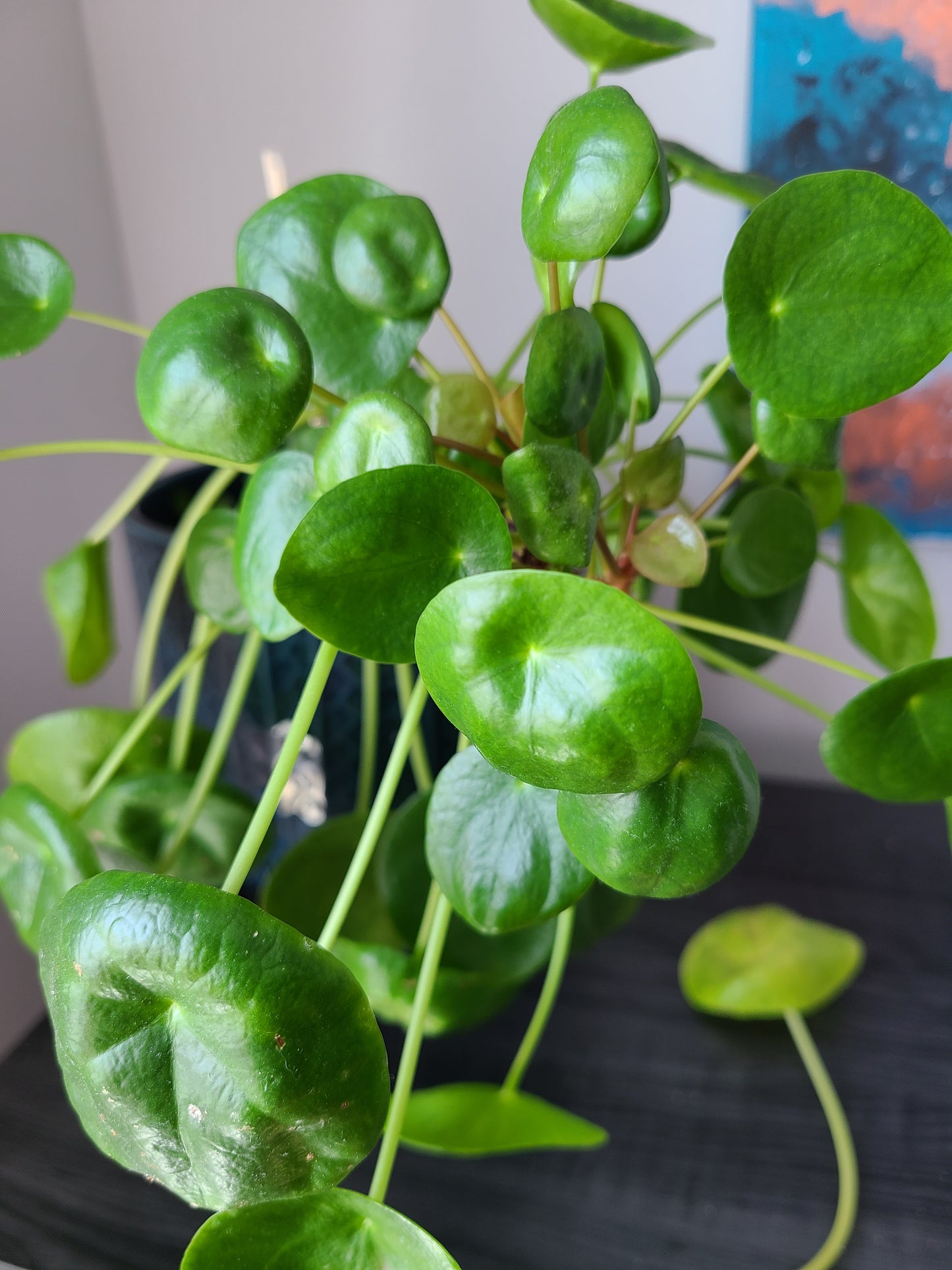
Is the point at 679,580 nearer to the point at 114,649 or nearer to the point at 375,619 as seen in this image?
the point at 375,619

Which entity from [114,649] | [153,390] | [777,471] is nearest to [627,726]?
[153,390]

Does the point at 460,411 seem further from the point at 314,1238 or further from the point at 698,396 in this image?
the point at 314,1238

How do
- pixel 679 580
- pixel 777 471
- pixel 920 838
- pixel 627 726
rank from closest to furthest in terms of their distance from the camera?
pixel 627 726
pixel 679 580
pixel 777 471
pixel 920 838

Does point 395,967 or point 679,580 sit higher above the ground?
point 679,580

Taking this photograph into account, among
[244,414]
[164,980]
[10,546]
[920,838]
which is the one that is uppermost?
[244,414]

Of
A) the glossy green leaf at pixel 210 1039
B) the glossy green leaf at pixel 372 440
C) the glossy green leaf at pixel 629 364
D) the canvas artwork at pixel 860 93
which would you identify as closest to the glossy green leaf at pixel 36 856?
the glossy green leaf at pixel 210 1039

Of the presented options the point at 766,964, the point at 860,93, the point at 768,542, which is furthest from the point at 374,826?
the point at 860,93

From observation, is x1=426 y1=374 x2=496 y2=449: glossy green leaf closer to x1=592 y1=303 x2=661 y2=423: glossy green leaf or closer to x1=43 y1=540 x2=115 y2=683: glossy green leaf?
x1=592 y1=303 x2=661 y2=423: glossy green leaf
